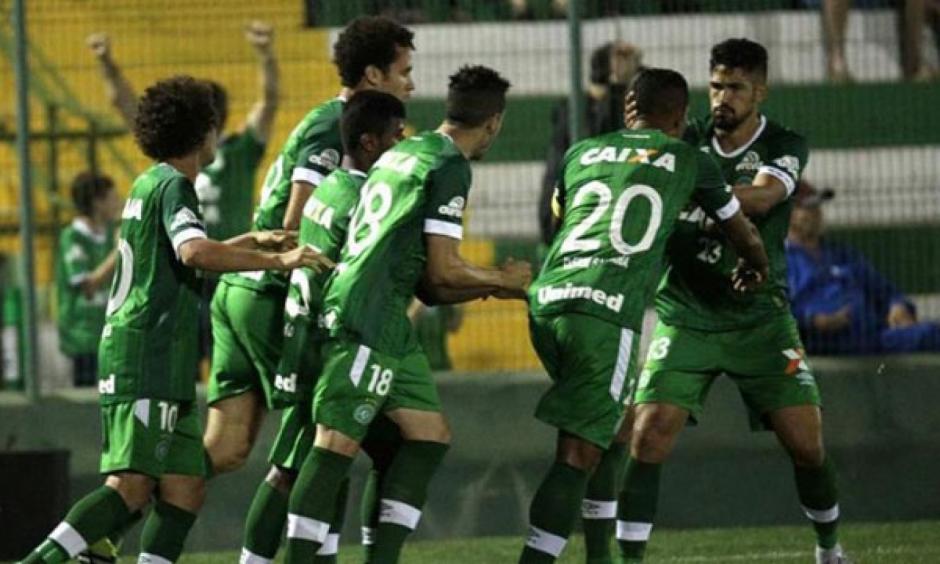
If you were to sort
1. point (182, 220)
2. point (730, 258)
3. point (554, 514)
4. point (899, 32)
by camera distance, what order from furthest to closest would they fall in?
point (899, 32), point (730, 258), point (554, 514), point (182, 220)

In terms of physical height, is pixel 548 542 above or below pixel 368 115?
below

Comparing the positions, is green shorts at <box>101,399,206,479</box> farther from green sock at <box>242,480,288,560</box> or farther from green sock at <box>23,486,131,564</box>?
green sock at <box>242,480,288,560</box>

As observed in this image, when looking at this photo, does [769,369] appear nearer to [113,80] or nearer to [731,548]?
[731,548]

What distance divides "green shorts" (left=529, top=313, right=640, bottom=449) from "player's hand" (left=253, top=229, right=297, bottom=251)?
3.68ft

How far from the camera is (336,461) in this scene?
8.78m

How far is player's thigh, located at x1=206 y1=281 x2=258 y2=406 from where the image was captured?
10.1 metres

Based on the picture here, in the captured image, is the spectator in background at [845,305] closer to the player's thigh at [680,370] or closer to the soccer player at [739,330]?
the soccer player at [739,330]

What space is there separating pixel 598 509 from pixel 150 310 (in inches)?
88.6

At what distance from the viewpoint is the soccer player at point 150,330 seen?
9.05m

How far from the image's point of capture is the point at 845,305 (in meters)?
13.2

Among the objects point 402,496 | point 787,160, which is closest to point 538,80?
point 787,160

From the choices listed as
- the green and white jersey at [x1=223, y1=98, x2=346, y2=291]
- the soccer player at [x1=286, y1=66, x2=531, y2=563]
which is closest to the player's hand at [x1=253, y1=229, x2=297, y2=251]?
the soccer player at [x1=286, y1=66, x2=531, y2=563]

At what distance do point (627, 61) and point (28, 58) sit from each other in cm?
340

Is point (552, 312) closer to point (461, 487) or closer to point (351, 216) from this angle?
point (351, 216)
